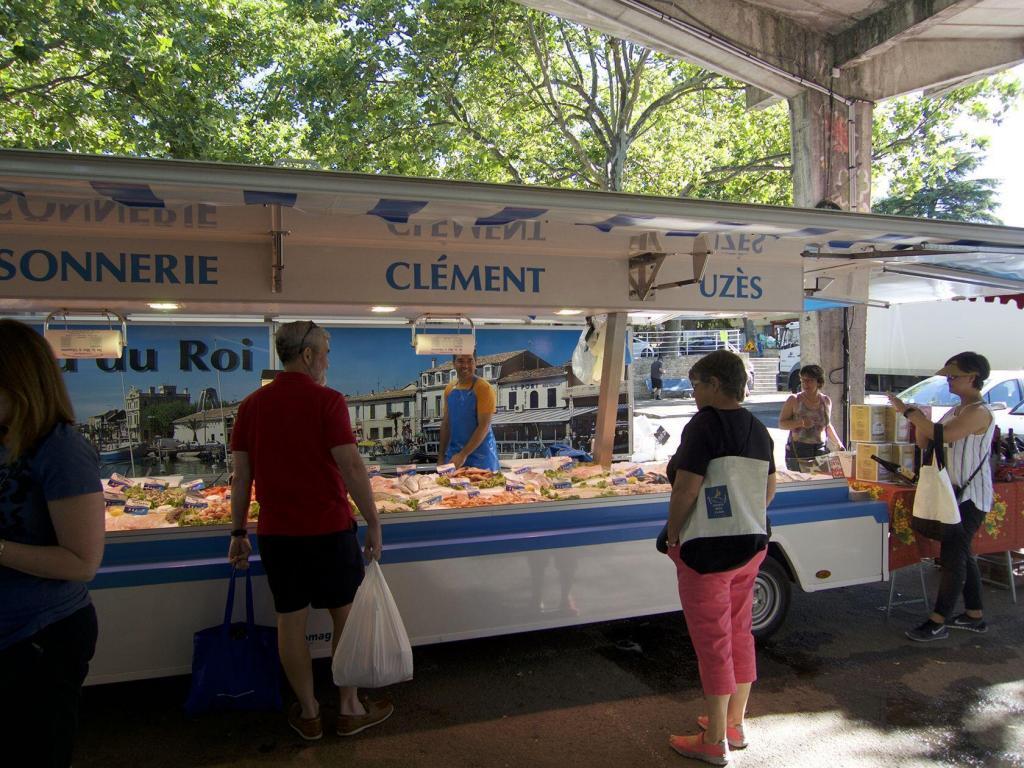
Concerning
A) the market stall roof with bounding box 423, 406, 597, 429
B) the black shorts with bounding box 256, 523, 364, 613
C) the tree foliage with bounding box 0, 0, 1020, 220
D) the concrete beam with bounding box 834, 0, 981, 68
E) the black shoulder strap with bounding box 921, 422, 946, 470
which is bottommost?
the black shorts with bounding box 256, 523, 364, 613

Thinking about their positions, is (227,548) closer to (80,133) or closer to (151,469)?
(151,469)

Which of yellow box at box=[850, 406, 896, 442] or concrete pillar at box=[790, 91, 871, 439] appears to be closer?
yellow box at box=[850, 406, 896, 442]

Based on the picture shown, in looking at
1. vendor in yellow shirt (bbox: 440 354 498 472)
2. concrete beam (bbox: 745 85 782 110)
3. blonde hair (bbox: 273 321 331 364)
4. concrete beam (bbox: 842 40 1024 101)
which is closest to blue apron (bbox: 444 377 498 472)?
vendor in yellow shirt (bbox: 440 354 498 472)

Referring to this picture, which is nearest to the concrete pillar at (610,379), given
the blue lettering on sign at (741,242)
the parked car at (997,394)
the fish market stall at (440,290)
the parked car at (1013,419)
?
the fish market stall at (440,290)

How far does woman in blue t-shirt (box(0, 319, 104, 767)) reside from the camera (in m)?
1.83

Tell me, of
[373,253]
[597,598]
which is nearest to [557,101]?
[373,253]

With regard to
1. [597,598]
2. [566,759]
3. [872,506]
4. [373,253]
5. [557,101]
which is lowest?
[566,759]

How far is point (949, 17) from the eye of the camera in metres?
6.95

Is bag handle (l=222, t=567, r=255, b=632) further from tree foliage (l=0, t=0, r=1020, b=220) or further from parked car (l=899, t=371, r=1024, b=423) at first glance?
parked car (l=899, t=371, r=1024, b=423)

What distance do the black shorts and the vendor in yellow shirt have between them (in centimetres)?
269

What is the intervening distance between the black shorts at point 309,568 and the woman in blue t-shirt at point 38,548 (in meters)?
1.23

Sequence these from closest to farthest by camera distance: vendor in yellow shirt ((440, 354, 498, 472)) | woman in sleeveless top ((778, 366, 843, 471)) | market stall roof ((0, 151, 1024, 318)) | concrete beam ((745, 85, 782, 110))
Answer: market stall roof ((0, 151, 1024, 318))
vendor in yellow shirt ((440, 354, 498, 472))
woman in sleeveless top ((778, 366, 843, 471))
concrete beam ((745, 85, 782, 110))

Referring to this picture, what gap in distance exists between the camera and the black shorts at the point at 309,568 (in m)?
3.15

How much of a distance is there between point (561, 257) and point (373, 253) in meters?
1.20
